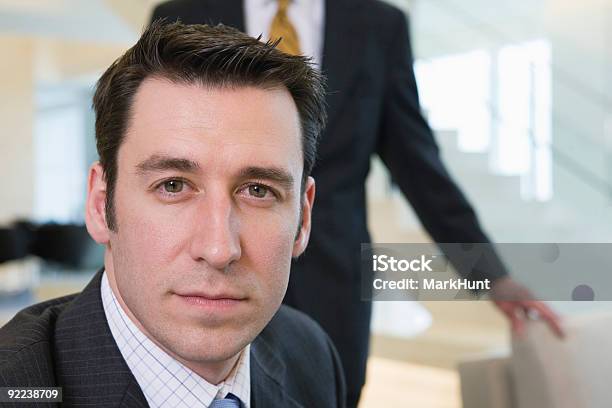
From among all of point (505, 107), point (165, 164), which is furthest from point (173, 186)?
point (505, 107)

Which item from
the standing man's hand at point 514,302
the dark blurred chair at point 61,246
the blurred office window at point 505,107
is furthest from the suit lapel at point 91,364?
the dark blurred chair at point 61,246

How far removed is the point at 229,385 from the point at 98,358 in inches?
5.3

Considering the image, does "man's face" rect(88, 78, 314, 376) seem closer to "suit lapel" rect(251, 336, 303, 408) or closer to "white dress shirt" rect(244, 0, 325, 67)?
"suit lapel" rect(251, 336, 303, 408)

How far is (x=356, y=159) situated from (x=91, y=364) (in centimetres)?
61

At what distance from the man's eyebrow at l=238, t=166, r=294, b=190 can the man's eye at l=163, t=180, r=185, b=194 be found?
54 millimetres

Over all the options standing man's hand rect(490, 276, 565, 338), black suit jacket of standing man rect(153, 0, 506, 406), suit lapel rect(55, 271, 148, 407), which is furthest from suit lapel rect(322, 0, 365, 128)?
suit lapel rect(55, 271, 148, 407)

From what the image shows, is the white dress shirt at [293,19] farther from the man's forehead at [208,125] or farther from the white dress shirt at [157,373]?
the white dress shirt at [157,373]

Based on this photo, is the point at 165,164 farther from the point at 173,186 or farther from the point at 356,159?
the point at 356,159

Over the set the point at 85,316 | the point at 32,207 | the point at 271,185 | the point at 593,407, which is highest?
the point at 32,207

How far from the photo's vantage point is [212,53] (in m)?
0.76

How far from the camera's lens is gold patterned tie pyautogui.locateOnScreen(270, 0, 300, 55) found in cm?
118

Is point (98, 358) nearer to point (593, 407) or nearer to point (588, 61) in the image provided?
point (593, 407)

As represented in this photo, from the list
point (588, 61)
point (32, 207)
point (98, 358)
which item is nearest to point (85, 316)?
point (98, 358)

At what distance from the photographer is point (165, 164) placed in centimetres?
71
